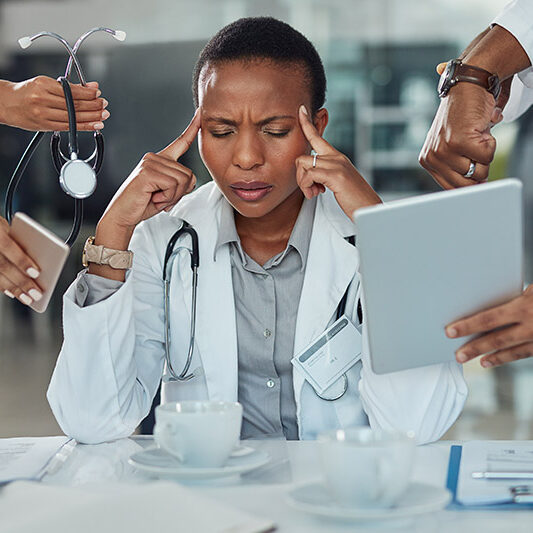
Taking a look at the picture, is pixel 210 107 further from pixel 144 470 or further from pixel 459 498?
pixel 459 498

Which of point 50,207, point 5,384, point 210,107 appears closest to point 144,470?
point 210,107

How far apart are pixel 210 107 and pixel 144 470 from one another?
2.96ft

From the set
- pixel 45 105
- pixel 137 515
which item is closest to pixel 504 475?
pixel 137 515

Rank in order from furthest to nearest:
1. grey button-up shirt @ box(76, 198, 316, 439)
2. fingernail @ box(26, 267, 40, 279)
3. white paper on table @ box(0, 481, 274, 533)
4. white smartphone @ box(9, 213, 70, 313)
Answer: grey button-up shirt @ box(76, 198, 316, 439) < fingernail @ box(26, 267, 40, 279) < white smartphone @ box(9, 213, 70, 313) < white paper on table @ box(0, 481, 274, 533)

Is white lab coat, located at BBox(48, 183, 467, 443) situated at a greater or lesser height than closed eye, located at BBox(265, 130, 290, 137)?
lesser

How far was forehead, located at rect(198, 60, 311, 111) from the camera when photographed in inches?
69.7

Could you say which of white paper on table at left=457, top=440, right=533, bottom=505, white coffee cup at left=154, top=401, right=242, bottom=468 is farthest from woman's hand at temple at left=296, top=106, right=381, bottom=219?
white coffee cup at left=154, top=401, right=242, bottom=468

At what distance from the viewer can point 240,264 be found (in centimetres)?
190

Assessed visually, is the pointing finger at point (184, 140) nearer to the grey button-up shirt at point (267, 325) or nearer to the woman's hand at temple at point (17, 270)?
the grey button-up shirt at point (267, 325)

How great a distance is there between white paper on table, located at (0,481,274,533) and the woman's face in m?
0.93

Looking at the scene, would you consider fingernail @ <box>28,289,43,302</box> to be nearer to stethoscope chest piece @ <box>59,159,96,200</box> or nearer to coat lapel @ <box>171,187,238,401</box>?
stethoscope chest piece @ <box>59,159,96,200</box>

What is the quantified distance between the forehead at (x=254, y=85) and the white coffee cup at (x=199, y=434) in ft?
2.72

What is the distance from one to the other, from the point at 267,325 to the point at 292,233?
0.22 metres

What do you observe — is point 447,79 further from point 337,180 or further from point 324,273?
point 324,273
